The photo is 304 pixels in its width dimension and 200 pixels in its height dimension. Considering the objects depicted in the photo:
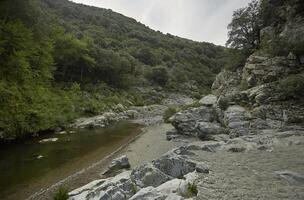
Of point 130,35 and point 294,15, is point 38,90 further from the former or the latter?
point 130,35

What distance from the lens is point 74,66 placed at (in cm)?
5734

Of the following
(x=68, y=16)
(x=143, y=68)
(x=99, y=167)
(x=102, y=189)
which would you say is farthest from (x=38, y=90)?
(x=68, y=16)

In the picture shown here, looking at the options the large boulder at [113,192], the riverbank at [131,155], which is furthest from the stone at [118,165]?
the large boulder at [113,192]

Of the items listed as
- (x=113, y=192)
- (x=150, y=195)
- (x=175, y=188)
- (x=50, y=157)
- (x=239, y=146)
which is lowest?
(x=50, y=157)

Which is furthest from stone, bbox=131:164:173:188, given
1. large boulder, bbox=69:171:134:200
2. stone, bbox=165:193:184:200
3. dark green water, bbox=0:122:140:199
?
dark green water, bbox=0:122:140:199

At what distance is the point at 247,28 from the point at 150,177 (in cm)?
3295

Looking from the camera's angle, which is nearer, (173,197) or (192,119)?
(173,197)

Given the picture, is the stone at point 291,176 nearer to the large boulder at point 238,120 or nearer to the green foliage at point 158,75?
the large boulder at point 238,120

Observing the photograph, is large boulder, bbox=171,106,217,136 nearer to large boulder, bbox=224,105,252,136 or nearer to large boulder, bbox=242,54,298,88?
large boulder, bbox=224,105,252,136

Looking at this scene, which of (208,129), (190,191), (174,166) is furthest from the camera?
(208,129)

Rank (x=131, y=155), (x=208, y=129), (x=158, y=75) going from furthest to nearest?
(x=158, y=75) < (x=208, y=129) < (x=131, y=155)

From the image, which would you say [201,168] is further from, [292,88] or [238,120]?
[292,88]

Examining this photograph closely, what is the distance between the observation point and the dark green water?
15609mm

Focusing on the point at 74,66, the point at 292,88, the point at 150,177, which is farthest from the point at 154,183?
the point at 74,66
